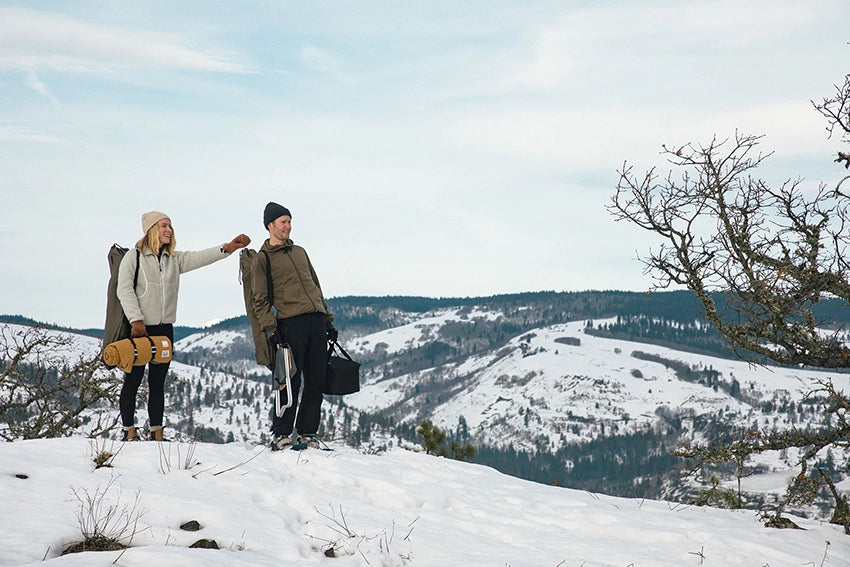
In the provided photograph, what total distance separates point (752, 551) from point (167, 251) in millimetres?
6776

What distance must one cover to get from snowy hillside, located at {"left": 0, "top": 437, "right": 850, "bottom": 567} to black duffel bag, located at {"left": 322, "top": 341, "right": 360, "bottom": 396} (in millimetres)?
774

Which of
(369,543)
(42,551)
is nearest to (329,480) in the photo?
(369,543)

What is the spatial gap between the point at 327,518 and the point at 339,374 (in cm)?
282

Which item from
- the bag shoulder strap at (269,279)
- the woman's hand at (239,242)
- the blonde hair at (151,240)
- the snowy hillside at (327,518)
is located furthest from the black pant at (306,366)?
the blonde hair at (151,240)

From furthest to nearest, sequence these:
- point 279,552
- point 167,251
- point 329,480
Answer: point 167,251 < point 329,480 < point 279,552

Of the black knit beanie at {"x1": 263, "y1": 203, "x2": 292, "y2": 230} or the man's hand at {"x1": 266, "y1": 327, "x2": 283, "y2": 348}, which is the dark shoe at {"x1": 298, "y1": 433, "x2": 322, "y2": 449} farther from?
the black knit beanie at {"x1": 263, "y1": 203, "x2": 292, "y2": 230}

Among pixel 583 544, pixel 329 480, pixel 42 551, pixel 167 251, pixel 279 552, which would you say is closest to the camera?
pixel 42 551

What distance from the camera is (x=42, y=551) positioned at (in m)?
4.48

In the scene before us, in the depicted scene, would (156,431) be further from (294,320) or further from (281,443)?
(294,320)

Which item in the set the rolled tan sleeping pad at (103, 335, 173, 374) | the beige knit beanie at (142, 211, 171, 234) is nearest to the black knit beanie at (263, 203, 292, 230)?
the beige knit beanie at (142, 211, 171, 234)

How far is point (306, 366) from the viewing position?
27.9 ft

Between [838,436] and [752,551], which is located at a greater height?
[838,436]

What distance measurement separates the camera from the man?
27.3 ft

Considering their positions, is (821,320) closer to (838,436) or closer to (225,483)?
(838,436)
